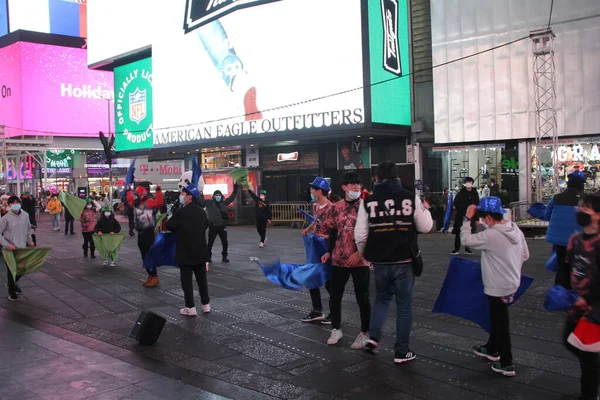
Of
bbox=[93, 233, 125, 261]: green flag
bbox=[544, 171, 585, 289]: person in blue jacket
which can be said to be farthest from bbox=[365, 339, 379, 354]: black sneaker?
bbox=[93, 233, 125, 261]: green flag

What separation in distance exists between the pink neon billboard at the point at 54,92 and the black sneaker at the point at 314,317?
1785 inches

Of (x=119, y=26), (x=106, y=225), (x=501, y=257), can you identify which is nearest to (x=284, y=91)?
(x=106, y=225)

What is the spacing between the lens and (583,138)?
62.5ft

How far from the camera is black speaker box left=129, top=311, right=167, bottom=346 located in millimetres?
6164

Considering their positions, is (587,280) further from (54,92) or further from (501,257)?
(54,92)

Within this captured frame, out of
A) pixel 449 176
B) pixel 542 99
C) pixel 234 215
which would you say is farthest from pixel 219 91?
pixel 542 99

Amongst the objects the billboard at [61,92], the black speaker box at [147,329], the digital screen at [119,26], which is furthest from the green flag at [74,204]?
the billboard at [61,92]

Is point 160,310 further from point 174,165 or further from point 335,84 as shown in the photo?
point 174,165

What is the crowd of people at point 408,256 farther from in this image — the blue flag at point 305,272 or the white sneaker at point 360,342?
the blue flag at point 305,272

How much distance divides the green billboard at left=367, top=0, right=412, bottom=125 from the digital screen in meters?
13.5

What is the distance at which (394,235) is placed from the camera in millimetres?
5160

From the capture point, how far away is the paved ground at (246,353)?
480 cm

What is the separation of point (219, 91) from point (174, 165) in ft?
21.5

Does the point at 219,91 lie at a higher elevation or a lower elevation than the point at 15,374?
higher
